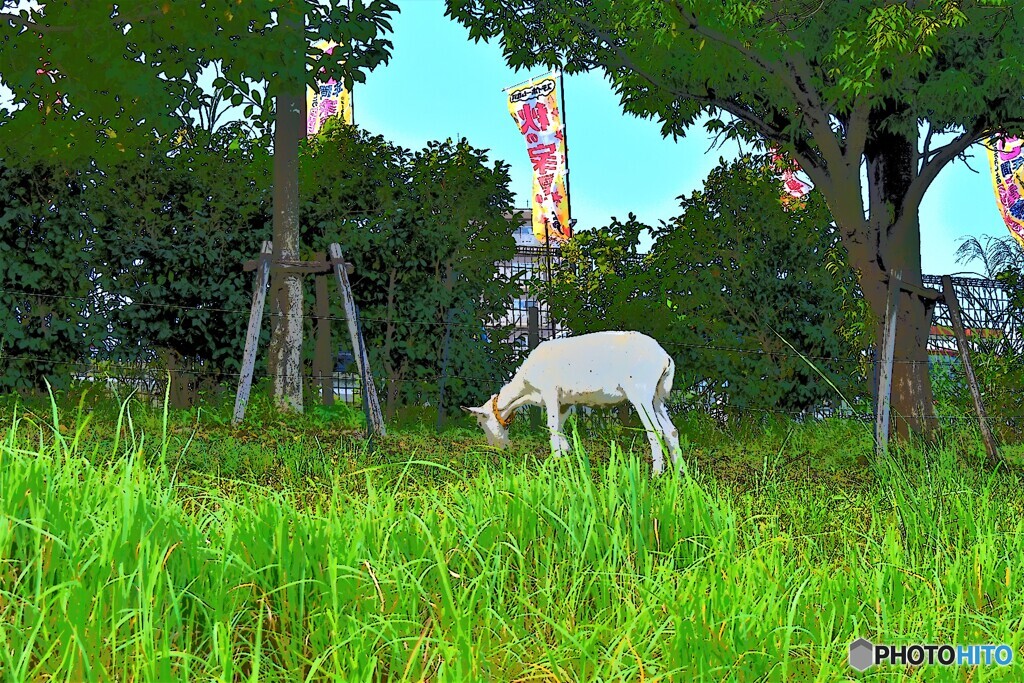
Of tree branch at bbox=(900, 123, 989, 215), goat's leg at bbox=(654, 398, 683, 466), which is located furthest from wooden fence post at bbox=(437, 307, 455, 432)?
tree branch at bbox=(900, 123, 989, 215)

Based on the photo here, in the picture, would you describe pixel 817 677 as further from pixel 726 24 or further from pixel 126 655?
pixel 726 24

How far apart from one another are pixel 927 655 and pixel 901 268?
823 centimetres

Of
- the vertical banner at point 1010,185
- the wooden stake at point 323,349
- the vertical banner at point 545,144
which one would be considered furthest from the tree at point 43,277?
the vertical banner at point 1010,185

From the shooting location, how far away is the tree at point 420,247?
38.7 feet

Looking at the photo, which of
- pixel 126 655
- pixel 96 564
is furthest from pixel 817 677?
pixel 96 564

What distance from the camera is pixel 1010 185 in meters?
23.4

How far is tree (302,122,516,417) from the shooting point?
11797 mm

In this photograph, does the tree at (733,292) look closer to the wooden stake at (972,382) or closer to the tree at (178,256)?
the wooden stake at (972,382)

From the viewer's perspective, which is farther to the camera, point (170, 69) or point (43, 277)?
point (43, 277)

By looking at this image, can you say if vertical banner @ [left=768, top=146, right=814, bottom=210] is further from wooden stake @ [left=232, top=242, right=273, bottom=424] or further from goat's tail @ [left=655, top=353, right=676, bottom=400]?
wooden stake @ [left=232, top=242, right=273, bottom=424]

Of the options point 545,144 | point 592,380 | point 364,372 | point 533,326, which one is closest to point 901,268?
point 533,326

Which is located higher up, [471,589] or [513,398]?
[513,398]

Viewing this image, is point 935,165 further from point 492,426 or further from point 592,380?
point 492,426

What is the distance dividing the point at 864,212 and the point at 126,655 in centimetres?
993
